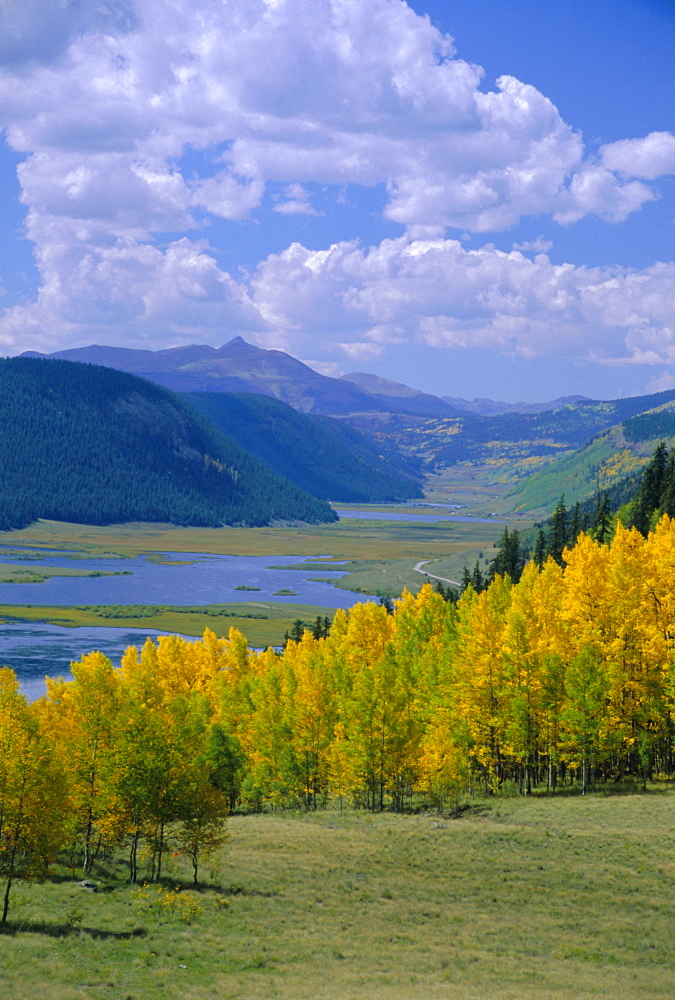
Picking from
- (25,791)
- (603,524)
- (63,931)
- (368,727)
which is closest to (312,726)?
(368,727)

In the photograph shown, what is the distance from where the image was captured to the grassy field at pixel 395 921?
2778 centimetres

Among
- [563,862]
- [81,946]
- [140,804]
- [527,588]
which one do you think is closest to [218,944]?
[81,946]

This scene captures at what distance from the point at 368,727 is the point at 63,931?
2696 cm

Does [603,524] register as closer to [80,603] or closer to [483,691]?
[483,691]

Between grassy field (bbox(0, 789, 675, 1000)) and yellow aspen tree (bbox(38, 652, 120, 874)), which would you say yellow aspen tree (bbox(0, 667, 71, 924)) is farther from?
yellow aspen tree (bbox(38, 652, 120, 874))

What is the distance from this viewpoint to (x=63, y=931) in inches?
1289

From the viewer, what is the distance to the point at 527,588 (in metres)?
71.1

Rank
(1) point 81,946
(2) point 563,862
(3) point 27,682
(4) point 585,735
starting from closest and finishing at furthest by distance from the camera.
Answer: (1) point 81,946 < (2) point 563,862 < (4) point 585,735 < (3) point 27,682

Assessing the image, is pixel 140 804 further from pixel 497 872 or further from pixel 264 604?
pixel 264 604

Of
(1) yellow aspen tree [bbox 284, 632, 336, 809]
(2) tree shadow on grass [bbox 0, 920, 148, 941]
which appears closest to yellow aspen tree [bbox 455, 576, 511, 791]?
(1) yellow aspen tree [bbox 284, 632, 336, 809]

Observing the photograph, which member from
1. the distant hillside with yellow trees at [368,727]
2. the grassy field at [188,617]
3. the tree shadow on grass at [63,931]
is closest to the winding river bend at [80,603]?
the grassy field at [188,617]

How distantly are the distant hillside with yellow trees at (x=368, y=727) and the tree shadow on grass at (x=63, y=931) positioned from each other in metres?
2.47

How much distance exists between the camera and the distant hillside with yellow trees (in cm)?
4062

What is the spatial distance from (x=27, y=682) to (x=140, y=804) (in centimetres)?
6447
